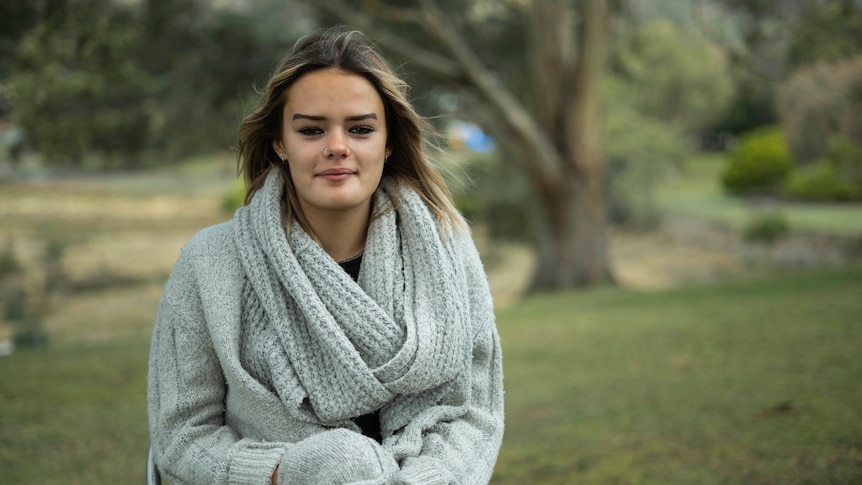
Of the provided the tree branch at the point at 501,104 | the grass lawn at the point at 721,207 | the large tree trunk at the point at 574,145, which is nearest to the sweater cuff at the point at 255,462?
the tree branch at the point at 501,104

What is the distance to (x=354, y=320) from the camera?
6.61ft

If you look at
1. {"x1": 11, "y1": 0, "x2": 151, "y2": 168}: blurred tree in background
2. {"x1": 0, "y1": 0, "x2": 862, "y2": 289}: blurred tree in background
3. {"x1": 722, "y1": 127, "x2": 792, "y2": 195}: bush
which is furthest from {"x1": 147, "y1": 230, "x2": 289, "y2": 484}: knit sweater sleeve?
{"x1": 722, "y1": 127, "x2": 792, "y2": 195}: bush

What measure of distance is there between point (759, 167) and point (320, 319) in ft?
65.9

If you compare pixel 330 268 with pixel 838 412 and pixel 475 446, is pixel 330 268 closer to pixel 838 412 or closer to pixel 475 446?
pixel 475 446

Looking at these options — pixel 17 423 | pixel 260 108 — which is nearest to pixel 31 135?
pixel 17 423

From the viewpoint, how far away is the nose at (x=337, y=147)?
2.03m

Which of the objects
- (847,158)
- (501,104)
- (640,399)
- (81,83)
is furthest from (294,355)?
(501,104)

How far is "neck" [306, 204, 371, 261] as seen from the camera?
7.15 feet

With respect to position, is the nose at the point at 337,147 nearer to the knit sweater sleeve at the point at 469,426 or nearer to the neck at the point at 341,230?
the neck at the point at 341,230

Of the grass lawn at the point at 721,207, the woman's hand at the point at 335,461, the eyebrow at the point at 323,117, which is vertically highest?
the eyebrow at the point at 323,117

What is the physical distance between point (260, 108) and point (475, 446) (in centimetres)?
97

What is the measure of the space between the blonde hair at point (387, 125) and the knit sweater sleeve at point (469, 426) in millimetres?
181

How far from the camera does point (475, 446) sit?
2.14 metres

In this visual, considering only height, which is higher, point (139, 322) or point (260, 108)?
point (260, 108)
